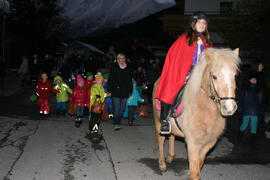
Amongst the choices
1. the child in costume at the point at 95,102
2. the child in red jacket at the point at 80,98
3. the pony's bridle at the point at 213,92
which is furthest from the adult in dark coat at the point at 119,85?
the pony's bridle at the point at 213,92

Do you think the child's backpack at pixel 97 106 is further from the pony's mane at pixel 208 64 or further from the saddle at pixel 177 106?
the pony's mane at pixel 208 64

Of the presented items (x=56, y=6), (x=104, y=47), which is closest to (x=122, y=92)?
(x=56, y=6)

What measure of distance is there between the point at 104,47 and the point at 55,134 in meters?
83.4

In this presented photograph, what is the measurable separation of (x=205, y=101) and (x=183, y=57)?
33.3 inches

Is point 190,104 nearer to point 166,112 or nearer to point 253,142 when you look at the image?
point 166,112

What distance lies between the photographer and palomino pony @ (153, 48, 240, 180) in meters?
3.77

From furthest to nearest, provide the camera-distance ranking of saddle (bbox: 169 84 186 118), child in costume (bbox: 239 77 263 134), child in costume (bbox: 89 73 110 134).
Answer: child in costume (bbox: 239 77 263 134), child in costume (bbox: 89 73 110 134), saddle (bbox: 169 84 186 118)

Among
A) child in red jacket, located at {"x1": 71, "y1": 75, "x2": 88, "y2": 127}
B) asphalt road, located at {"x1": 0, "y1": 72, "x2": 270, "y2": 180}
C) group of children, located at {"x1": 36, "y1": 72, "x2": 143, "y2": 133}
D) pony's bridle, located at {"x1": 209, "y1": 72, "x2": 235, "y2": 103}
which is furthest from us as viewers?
child in red jacket, located at {"x1": 71, "y1": 75, "x2": 88, "y2": 127}

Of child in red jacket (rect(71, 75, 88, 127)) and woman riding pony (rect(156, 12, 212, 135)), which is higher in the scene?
woman riding pony (rect(156, 12, 212, 135))

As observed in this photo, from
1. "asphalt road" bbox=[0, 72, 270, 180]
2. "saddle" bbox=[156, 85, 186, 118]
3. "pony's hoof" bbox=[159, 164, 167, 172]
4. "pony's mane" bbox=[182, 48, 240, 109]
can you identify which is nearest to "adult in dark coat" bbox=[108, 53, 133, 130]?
"asphalt road" bbox=[0, 72, 270, 180]

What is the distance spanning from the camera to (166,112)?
16.0ft

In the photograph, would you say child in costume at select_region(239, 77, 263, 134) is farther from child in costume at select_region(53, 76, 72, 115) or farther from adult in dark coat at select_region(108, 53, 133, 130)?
child in costume at select_region(53, 76, 72, 115)

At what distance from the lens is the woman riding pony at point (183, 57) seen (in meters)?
4.64

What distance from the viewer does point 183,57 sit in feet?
15.3
